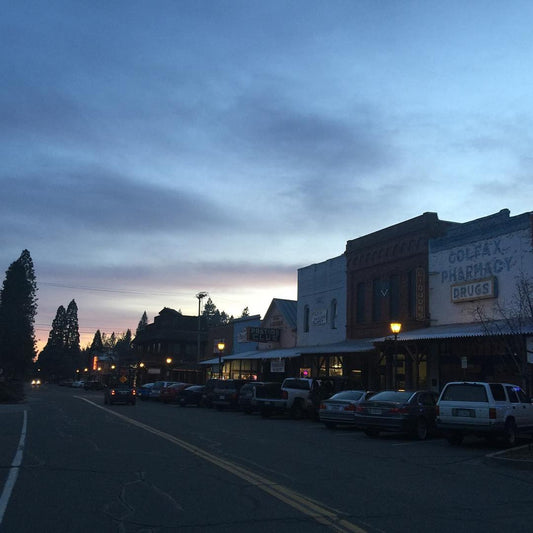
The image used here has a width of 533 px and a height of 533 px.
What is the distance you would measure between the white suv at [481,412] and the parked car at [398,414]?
3.91ft

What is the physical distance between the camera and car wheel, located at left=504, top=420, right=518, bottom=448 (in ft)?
55.1

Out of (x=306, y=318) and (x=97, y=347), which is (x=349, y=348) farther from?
(x=97, y=347)

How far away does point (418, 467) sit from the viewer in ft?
41.4

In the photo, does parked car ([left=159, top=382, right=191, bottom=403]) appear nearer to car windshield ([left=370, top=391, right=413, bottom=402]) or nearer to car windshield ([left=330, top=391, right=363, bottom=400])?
car windshield ([left=330, top=391, right=363, bottom=400])

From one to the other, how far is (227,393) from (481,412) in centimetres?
1828

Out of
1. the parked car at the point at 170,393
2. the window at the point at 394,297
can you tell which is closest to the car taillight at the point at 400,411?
the window at the point at 394,297

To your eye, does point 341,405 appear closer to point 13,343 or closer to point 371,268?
point 371,268

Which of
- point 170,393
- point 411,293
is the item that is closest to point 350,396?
point 411,293

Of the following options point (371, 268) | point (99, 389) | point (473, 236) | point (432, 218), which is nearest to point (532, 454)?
point (473, 236)

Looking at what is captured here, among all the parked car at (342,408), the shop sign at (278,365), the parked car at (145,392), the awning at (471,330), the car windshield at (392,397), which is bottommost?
the parked car at (145,392)

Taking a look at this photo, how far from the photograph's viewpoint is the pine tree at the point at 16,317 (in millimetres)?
81500

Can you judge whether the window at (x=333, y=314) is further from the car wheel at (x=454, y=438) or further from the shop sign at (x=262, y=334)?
the car wheel at (x=454, y=438)

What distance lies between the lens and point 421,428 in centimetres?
1875


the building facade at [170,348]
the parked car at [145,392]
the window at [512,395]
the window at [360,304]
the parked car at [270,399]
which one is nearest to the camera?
the window at [512,395]
